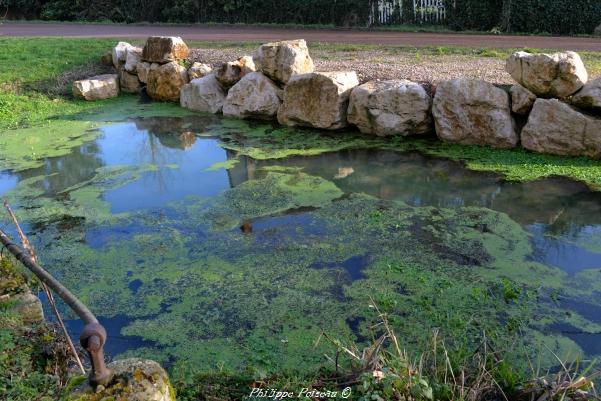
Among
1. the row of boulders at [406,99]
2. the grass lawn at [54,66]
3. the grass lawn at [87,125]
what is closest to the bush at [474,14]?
the grass lawn at [54,66]

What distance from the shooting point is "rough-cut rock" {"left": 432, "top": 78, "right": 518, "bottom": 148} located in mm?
7844

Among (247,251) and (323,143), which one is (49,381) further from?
(323,143)

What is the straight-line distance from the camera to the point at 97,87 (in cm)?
1165

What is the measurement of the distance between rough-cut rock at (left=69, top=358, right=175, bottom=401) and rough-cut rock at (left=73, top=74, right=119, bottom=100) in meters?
9.98

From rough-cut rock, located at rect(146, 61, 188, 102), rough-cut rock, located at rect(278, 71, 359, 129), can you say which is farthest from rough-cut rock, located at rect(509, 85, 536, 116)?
rough-cut rock, located at rect(146, 61, 188, 102)

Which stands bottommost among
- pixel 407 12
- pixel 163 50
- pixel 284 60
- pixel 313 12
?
pixel 284 60

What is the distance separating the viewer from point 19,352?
3.45 m

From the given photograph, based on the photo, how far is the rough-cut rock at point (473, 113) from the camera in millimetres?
7844

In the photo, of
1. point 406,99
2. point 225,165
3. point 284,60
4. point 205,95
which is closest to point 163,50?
point 205,95

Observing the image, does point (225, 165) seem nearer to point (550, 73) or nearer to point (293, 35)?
point (550, 73)

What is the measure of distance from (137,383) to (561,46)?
11465 mm

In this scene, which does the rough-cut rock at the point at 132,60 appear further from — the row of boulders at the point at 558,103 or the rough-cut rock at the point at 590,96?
the rough-cut rock at the point at 590,96

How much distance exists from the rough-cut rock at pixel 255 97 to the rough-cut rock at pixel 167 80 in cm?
166

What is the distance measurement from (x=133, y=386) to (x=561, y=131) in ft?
21.2
